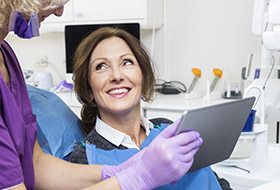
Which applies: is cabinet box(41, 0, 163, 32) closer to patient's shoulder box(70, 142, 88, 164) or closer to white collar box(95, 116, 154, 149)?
white collar box(95, 116, 154, 149)

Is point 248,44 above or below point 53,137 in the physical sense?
above

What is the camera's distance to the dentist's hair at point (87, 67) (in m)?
1.53

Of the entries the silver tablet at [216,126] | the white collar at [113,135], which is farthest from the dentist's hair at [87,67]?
the silver tablet at [216,126]

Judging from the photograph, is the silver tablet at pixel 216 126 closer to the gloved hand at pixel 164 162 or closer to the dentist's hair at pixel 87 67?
the gloved hand at pixel 164 162

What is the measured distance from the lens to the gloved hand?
98 cm

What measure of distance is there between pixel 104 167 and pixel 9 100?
38 cm

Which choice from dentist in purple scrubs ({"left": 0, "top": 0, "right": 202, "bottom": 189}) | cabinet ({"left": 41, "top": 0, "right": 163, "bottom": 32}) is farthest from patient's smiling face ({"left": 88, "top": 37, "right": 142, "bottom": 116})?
cabinet ({"left": 41, "top": 0, "right": 163, "bottom": 32})

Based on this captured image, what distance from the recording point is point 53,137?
156 centimetres

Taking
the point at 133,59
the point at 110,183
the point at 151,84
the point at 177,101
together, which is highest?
the point at 133,59

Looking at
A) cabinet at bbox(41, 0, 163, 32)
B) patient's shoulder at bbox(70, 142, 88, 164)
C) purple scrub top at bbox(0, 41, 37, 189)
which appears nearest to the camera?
purple scrub top at bbox(0, 41, 37, 189)

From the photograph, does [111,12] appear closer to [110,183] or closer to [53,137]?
[53,137]

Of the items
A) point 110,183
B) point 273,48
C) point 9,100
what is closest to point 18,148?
point 9,100

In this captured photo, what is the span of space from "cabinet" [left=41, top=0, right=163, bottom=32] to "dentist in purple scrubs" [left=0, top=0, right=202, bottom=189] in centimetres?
154

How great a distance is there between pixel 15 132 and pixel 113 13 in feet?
5.93
